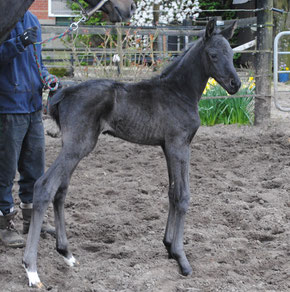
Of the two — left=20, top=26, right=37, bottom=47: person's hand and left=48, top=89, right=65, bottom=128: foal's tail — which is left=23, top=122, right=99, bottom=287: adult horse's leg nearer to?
left=48, top=89, right=65, bottom=128: foal's tail

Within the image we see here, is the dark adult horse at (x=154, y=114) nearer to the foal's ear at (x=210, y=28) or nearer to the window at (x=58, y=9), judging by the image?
the foal's ear at (x=210, y=28)

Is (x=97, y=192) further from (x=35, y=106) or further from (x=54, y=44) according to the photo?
(x=54, y=44)

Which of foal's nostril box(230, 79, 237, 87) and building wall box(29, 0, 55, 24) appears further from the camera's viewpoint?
building wall box(29, 0, 55, 24)

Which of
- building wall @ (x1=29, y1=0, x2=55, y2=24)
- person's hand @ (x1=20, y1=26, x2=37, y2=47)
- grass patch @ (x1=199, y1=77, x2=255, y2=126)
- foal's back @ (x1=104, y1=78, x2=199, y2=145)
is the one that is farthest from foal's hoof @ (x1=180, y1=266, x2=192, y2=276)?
building wall @ (x1=29, y1=0, x2=55, y2=24)

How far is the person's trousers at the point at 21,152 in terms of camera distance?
3395 mm

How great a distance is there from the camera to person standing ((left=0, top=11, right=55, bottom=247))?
3.34 meters

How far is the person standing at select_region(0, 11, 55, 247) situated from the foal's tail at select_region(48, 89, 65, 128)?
31cm

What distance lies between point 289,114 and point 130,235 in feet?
18.9

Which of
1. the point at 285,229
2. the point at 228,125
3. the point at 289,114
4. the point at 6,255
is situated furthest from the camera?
the point at 289,114

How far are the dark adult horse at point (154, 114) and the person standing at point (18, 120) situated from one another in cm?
36

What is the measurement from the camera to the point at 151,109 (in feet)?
10.4

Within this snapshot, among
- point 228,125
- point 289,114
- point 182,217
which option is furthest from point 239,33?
point 182,217

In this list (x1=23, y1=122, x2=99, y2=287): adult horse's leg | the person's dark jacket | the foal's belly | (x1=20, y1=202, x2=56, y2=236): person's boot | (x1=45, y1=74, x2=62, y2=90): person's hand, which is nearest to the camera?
(x1=23, y1=122, x2=99, y2=287): adult horse's leg

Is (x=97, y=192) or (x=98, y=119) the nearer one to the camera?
(x=98, y=119)
